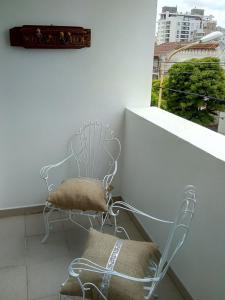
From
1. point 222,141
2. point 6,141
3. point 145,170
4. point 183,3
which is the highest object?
point 183,3

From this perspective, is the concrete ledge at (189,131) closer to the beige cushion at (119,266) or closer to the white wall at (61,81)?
the white wall at (61,81)

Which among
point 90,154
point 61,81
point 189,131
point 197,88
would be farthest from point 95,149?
point 197,88

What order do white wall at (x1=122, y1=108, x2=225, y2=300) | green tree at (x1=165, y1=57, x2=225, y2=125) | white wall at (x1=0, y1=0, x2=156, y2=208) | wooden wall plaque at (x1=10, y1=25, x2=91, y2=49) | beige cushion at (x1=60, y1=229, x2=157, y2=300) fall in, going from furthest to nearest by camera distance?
1. green tree at (x1=165, y1=57, x2=225, y2=125)
2. white wall at (x1=0, y1=0, x2=156, y2=208)
3. wooden wall plaque at (x1=10, y1=25, x2=91, y2=49)
4. white wall at (x1=122, y1=108, x2=225, y2=300)
5. beige cushion at (x1=60, y1=229, x2=157, y2=300)

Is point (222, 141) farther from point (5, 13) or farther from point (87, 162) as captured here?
point (5, 13)

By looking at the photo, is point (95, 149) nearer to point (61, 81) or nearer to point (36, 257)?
→ point (61, 81)

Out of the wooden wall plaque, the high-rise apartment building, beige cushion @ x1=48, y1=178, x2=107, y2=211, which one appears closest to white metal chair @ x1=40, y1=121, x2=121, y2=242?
beige cushion @ x1=48, y1=178, x2=107, y2=211

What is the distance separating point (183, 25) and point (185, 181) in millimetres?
1797

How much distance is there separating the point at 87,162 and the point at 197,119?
3.14 m

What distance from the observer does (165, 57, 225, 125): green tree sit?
188 inches

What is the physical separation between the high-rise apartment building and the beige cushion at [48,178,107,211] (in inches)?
61.0

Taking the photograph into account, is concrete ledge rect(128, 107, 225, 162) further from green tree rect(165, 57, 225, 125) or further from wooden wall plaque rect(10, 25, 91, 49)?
green tree rect(165, 57, 225, 125)

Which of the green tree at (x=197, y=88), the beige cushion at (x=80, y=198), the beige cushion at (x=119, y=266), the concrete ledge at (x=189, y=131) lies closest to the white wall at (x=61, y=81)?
the concrete ledge at (x=189, y=131)

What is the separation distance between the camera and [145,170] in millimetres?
2229

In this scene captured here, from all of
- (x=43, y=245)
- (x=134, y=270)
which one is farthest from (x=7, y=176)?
(x=134, y=270)
